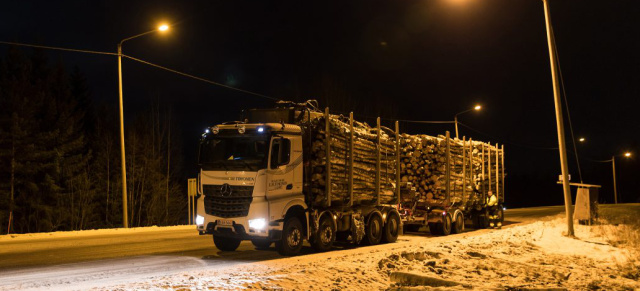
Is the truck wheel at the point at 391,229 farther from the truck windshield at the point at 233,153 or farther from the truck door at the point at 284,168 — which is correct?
the truck windshield at the point at 233,153

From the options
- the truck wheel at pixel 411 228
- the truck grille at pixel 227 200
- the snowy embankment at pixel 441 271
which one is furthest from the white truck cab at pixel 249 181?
the truck wheel at pixel 411 228

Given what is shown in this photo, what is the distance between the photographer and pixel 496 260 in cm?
1155

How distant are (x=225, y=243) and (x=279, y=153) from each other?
3070 millimetres

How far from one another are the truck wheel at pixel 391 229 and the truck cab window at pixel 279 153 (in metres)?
5.41

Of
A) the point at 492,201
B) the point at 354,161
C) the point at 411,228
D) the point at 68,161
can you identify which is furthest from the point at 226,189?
the point at 68,161

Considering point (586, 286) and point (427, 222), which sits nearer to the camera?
point (586, 286)

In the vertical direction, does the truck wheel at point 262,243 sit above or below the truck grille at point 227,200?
below

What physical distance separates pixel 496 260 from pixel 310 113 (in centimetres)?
603

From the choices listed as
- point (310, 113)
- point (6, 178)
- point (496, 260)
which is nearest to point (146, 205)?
point (6, 178)

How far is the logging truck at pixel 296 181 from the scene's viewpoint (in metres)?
12.5

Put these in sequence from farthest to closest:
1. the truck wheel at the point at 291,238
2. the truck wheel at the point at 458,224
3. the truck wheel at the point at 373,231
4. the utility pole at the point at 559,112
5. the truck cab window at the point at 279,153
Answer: the truck wheel at the point at 458,224 → the utility pole at the point at 559,112 → the truck wheel at the point at 373,231 → the truck wheel at the point at 291,238 → the truck cab window at the point at 279,153

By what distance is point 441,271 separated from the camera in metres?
10.1

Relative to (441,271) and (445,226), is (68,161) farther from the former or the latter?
(441,271)

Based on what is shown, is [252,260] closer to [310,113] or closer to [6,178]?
[310,113]
